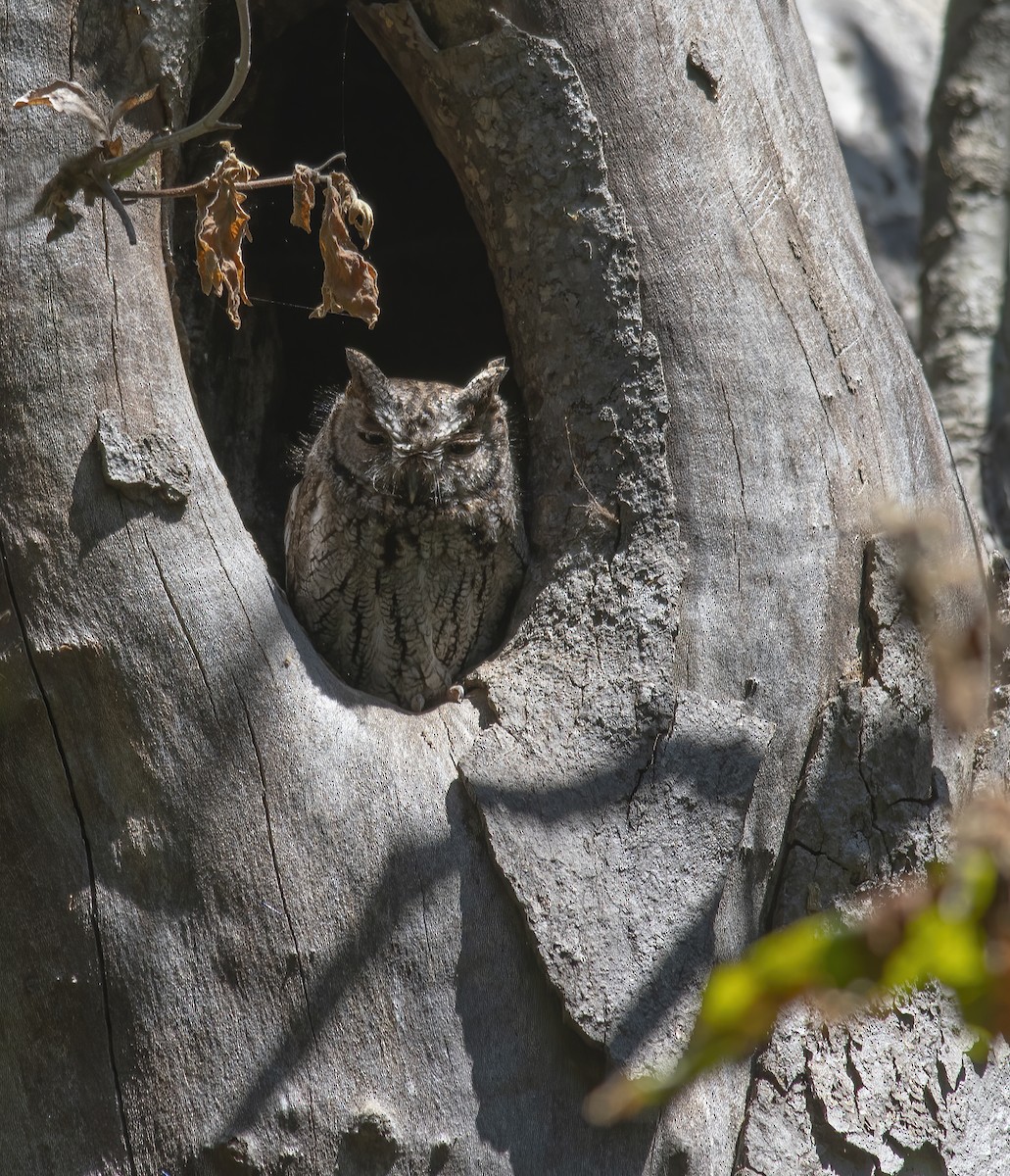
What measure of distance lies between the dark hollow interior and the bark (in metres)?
1.45

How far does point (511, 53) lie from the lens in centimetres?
235

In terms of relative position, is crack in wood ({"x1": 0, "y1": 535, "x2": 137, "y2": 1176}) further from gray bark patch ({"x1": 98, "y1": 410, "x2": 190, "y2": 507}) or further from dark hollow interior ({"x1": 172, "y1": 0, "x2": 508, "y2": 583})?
dark hollow interior ({"x1": 172, "y1": 0, "x2": 508, "y2": 583})

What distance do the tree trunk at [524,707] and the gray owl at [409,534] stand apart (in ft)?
1.50

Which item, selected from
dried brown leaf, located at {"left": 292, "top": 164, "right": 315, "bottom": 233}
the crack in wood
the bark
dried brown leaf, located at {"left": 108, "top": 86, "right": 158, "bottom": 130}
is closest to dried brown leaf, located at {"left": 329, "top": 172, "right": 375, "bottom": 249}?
dried brown leaf, located at {"left": 292, "top": 164, "right": 315, "bottom": 233}

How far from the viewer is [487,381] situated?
9.21 ft

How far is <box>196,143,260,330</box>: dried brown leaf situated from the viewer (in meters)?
1.98

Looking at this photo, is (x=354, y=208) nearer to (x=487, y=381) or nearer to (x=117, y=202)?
(x=117, y=202)

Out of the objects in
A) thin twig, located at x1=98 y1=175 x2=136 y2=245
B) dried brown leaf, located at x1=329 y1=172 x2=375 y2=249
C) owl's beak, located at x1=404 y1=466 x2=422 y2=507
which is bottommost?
owl's beak, located at x1=404 y1=466 x2=422 y2=507

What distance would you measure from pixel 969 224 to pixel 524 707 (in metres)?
2.69

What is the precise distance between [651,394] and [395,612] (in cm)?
99

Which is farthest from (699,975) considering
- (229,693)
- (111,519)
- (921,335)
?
(921,335)

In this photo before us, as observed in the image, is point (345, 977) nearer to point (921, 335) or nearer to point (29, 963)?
point (29, 963)

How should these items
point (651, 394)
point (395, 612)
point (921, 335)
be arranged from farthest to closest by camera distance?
point (921, 335) → point (395, 612) → point (651, 394)

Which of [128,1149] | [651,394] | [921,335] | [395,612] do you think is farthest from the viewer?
[921,335]
